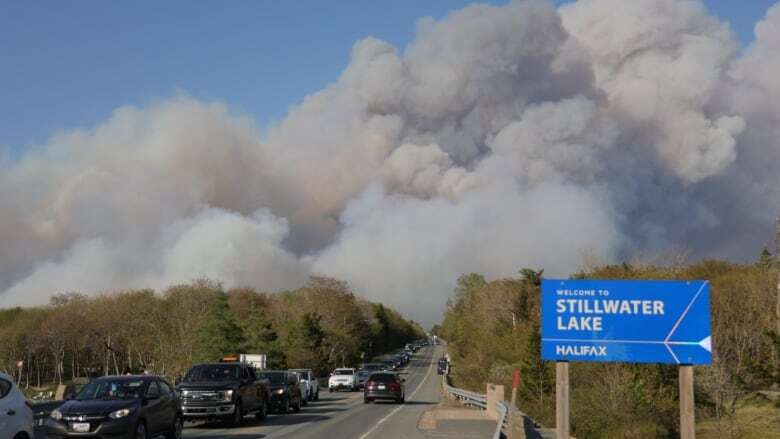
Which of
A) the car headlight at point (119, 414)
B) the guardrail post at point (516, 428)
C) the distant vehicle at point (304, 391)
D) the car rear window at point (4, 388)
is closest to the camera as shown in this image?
the car rear window at point (4, 388)

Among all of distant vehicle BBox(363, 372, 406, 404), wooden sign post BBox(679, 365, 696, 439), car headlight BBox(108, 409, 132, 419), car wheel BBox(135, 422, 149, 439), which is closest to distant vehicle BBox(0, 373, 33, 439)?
car headlight BBox(108, 409, 132, 419)

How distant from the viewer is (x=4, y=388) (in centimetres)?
1251

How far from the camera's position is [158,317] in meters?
82.4

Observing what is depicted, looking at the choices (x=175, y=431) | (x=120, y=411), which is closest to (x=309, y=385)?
(x=175, y=431)

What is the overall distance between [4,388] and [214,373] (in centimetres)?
1166

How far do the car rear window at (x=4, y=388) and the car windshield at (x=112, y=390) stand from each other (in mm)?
4056

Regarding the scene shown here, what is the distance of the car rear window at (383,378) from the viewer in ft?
124

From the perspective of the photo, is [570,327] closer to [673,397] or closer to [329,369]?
[673,397]

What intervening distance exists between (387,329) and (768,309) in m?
135

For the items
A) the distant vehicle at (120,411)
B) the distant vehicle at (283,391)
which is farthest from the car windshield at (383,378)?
the distant vehicle at (120,411)

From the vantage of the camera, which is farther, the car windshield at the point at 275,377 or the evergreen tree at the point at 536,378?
the evergreen tree at the point at 536,378

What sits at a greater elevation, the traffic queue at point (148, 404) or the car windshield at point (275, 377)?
the traffic queue at point (148, 404)

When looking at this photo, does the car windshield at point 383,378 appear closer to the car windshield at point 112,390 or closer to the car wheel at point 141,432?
the car windshield at point 112,390

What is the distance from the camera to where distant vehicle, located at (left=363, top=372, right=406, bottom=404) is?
37.2 meters
